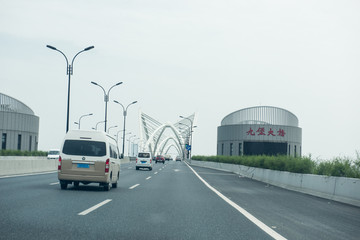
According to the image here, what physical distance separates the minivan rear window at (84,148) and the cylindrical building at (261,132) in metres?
61.9

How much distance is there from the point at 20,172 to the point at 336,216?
17.6 metres

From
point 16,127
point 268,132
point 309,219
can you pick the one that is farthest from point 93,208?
point 16,127

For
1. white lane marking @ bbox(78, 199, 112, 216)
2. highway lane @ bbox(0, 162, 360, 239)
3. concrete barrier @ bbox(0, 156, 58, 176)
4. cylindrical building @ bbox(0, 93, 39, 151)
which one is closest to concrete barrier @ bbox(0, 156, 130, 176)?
concrete barrier @ bbox(0, 156, 58, 176)

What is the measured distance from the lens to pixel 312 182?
15.8 m

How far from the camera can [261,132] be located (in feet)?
251

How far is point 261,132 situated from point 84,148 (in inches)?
2562

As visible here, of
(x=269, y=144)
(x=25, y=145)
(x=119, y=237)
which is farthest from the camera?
(x=25, y=145)

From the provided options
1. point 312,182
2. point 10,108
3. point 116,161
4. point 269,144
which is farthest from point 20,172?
point 10,108

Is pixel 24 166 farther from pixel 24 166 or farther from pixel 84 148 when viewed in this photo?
pixel 84 148

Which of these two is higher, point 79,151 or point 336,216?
point 79,151

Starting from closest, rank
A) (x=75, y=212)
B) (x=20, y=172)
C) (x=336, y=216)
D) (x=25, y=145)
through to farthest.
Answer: (x=75, y=212) < (x=336, y=216) < (x=20, y=172) < (x=25, y=145)

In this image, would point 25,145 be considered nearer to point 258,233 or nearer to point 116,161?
point 116,161

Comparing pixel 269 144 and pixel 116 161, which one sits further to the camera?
pixel 269 144

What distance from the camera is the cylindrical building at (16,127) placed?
76750 mm
